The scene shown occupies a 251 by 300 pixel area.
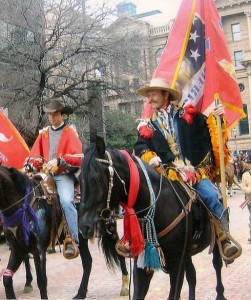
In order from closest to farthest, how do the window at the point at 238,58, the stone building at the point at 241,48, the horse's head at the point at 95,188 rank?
the horse's head at the point at 95,188 < the stone building at the point at 241,48 < the window at the point at 238,58

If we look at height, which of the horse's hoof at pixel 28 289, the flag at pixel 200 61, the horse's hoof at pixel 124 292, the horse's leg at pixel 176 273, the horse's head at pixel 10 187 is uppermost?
the flag at pixel 200 61

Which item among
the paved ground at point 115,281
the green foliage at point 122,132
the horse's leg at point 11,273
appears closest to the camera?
the horse's leg at point 11,273

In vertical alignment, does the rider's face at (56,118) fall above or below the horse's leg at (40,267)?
above

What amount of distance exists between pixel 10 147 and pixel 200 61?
3.72m

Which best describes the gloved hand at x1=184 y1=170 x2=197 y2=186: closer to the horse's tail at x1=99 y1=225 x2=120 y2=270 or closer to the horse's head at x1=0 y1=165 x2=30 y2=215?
the horse's tail at x1=99 y1=225 x2=120 y2=270

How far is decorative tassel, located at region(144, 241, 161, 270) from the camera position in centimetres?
411

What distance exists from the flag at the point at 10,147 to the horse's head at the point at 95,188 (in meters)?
4.76

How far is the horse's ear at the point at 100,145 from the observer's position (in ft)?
12.3

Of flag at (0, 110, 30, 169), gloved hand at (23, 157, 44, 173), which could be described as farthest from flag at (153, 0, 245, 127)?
flag at (0, 110, 30, 169)

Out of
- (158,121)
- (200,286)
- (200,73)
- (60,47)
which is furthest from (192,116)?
(60,47)

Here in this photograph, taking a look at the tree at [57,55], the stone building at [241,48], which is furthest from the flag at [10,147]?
the stone building at [241,48]

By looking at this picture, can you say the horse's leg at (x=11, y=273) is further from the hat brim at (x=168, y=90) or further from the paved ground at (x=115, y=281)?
the hat brim at (x=168, y=90)

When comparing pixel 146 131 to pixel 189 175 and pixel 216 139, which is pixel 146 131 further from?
pixel 216 139

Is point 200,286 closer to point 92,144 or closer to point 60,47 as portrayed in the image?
point 92,144
